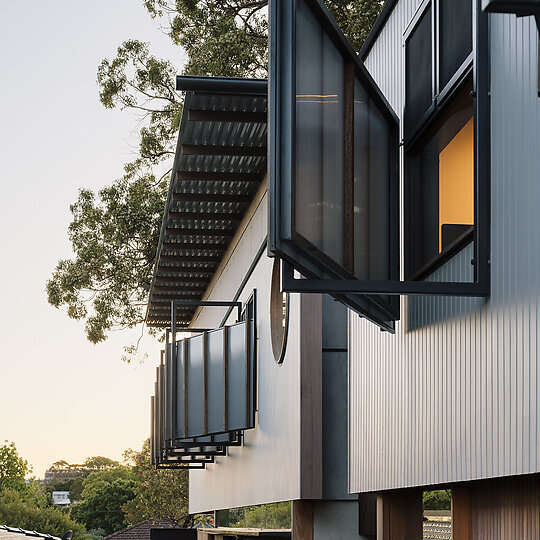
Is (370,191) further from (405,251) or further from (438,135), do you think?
(405,251)

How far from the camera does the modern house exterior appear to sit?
5523mm

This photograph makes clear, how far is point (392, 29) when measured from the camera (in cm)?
879

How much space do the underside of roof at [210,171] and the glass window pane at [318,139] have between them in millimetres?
4633

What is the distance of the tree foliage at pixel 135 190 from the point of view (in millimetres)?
25578

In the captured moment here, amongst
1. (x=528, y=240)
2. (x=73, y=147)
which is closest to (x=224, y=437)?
(x=528, y=240)

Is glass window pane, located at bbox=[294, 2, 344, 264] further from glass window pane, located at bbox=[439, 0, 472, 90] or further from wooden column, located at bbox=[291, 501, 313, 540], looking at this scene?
wooden column, located at bbox=[291, 501, 313, 540]

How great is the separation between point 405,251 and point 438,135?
1.01 meters

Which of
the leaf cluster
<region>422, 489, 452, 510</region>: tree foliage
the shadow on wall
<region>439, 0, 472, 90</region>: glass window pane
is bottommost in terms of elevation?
<region>422, 489, 452, 510</region>: tree foliage

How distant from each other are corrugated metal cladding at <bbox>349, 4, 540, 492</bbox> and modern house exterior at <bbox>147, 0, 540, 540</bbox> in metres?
0.02

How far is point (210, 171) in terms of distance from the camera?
14.0m

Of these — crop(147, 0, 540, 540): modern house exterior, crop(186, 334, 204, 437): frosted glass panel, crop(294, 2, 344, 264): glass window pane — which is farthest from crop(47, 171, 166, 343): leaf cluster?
crop(294, 2, 344, 264): glass window pane

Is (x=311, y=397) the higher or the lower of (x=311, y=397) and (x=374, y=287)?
the lower

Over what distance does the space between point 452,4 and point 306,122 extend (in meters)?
1.92

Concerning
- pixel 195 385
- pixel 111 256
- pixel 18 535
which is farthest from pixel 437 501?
pixel 195 385
